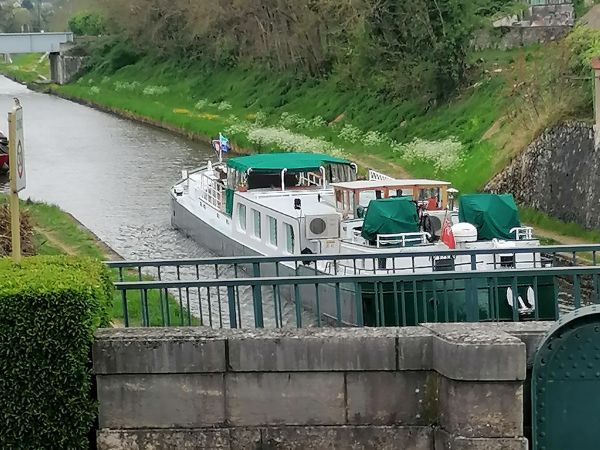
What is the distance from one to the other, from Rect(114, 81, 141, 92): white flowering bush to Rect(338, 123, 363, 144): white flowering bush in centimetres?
3331

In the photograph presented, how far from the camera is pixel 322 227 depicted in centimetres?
2580

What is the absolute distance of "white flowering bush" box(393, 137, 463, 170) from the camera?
1594 inches

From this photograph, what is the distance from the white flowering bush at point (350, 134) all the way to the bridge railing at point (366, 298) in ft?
82.3

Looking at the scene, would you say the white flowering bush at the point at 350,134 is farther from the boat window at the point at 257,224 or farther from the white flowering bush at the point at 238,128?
the boat window at the point at 257,224

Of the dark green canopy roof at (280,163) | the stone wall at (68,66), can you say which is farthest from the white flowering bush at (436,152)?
the stone wall at (68,66)

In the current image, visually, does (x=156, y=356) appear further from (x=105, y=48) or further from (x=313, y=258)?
(x=105, y=48)

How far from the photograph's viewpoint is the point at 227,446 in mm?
9688

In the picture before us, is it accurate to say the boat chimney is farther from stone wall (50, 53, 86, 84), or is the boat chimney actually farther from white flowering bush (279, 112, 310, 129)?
stone wall (50, 53, 86, 84)

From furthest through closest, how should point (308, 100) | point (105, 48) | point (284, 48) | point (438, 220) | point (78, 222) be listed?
point (105, 48) → point (284, 48) → point (308, 100) → point (78, 222) → point (438, 220)

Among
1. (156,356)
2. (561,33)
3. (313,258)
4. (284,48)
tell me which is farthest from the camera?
(284,48)

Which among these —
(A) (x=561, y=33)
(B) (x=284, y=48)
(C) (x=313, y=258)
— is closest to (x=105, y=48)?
(B) (x=284, y=48)

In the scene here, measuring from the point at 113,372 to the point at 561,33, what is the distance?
4503cm

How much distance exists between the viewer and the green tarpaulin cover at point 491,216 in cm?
2403

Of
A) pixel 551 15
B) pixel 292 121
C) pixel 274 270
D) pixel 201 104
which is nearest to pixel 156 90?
pixel 201 104
